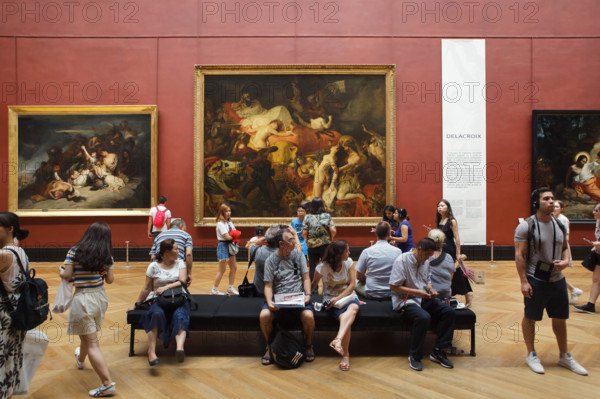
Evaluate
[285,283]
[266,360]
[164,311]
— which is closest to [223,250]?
[164,311]

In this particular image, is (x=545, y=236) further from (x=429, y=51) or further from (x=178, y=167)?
(x=178, y=167)

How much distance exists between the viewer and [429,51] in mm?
12117

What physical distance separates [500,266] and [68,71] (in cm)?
1321

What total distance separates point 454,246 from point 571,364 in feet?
8.05

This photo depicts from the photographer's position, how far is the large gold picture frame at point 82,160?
11891mm

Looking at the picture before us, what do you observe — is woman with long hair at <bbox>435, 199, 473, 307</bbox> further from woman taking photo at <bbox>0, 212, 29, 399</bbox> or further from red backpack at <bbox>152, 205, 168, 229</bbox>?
red backpack at <bbox>152, 205, 168, 229</bbox>

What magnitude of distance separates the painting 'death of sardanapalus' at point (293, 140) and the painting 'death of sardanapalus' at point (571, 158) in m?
4.34

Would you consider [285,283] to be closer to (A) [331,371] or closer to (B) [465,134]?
(A) [331,371]

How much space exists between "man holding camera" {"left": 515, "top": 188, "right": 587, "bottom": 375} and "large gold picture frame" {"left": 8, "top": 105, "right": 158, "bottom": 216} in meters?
9.85

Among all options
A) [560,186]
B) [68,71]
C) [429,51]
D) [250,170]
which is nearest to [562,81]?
[560,186]

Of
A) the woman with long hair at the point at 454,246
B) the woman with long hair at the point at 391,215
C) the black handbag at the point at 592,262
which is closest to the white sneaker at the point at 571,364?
the woman with long hair at the point at 454,246

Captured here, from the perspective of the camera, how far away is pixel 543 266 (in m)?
4.46

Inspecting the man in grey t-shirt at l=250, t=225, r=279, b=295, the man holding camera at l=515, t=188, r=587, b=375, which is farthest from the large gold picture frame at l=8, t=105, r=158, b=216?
the man holding camera at l=515, t=188, r=587, b=375

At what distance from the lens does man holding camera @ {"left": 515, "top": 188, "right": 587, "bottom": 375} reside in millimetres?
4484
